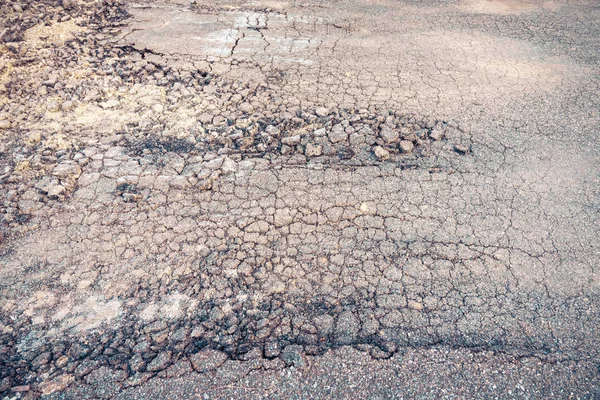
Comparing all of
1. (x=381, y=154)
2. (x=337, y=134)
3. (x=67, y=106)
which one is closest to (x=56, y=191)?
(x=67, y=106)

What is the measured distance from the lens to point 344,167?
365cm

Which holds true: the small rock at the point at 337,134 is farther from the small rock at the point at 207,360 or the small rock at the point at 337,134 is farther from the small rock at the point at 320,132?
the small rock at the point at 207,360

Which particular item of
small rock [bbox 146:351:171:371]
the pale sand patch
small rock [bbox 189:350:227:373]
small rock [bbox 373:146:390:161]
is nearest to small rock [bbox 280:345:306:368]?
small rock [bbox 189:350:227:373]

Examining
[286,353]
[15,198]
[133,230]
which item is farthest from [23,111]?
[286,353]

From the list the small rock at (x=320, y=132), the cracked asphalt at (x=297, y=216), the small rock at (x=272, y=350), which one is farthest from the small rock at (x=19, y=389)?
the small rock at (x=320, y=132)

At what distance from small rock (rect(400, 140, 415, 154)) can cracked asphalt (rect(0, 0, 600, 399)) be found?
0.01m

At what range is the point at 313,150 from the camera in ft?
12.4

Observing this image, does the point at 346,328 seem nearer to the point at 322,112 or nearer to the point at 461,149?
the point at 461,149

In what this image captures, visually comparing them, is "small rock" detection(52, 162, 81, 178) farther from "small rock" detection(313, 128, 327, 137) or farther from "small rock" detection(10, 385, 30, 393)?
"small rock" detection(313, 128, 327, 137)

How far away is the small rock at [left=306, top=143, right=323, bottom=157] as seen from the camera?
12.3ft

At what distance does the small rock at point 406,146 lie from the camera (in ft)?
12.4

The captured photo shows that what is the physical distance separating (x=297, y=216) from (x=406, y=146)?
1357mm

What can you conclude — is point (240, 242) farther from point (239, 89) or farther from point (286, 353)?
point (239, 89)

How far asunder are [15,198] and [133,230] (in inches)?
46.3
